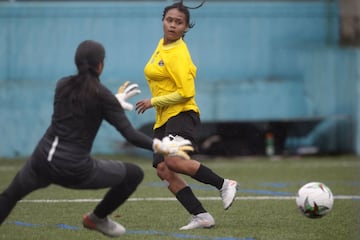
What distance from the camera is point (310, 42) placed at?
18859 millimetres

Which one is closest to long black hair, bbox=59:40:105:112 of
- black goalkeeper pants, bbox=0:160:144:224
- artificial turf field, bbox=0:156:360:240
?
black goalkeeper pants, bbox=0:160:144:224

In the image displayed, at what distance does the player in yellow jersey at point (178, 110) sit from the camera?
344 inches

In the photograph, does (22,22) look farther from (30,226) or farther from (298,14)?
(30,226)

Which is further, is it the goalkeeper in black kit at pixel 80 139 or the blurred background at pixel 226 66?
the blurred background at pixel 226 66

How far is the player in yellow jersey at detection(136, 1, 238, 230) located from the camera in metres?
8.75

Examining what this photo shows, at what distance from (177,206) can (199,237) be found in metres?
2.32

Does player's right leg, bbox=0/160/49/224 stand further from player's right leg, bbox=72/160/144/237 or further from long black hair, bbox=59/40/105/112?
long black hair, bbox=59/40/105/112

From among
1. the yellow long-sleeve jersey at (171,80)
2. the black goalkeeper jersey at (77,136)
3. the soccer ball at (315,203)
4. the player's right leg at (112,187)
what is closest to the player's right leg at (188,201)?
the yellow long-sleeve jersey at (171,80)

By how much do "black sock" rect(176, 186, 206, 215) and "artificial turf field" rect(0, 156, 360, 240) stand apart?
208 millimetres

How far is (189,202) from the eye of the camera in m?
8.77

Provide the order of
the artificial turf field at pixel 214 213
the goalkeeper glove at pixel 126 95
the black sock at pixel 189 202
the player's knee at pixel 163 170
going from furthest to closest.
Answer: the player's knee at pixel 163 170 → the black sock at pixel 189 202 → the artificial turf field at pixel 214 213 → the goalkeeper glove at pixel 126 95

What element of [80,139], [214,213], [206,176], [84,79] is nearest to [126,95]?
[84,79]

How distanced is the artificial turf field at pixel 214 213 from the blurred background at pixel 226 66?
115 inches

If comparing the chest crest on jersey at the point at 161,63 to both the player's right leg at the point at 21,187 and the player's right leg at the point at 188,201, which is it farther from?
the player's right leg at the point at 21,187
